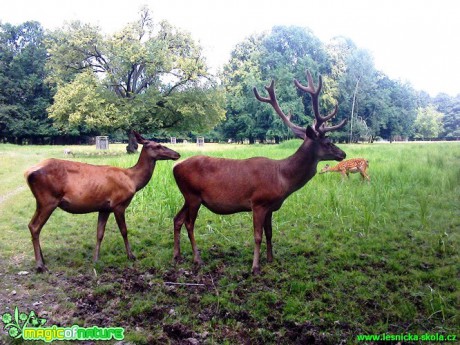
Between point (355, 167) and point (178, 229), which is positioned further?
point (355, 167)

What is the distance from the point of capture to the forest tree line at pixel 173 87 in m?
8.96

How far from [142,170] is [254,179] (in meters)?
1.37

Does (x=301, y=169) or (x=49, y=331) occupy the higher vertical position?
(x=301, y=169)

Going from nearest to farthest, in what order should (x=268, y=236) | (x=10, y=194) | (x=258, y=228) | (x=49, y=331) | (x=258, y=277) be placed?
1. (x=49, y=331)
2. (x=258, y=277)
3. (x=258, y=228)
4. (x=268, y=236)
5. (x=10, y=194)

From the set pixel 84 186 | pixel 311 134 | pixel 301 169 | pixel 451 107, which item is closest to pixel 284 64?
pixel 311 134

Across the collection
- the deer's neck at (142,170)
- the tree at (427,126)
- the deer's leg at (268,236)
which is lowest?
the deer's leg at (268,236)

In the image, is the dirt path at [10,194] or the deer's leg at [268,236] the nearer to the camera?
the deer's leg at [268,236]

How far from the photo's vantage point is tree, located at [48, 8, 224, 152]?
1487 cm

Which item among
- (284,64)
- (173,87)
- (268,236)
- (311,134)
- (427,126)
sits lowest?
(268,236)

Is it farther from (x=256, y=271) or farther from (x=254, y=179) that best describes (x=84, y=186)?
(x=256, y=271)

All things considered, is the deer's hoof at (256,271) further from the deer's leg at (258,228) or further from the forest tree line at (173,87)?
the forest tree line at (173,87)

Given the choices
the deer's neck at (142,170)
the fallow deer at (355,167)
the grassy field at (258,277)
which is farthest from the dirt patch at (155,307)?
the fallow deer at (355,167)

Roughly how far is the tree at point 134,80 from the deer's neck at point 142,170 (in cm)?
1121

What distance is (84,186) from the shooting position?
12.0 feet
